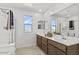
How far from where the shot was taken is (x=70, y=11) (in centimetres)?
203

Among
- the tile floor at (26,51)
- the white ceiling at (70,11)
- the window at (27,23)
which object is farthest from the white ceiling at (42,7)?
the tile floor at (26,51)

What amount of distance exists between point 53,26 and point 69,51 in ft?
1.95

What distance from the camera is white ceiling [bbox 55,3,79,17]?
6.32 feet

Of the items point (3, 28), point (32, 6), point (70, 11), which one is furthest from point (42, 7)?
point (3, 28)

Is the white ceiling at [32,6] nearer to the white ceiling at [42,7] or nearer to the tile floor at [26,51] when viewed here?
the white ceiling at [42,7]

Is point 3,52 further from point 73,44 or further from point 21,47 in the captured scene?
point 73,44

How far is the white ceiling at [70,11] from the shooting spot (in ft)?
6.32

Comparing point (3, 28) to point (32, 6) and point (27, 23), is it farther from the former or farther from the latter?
point (32, 6)

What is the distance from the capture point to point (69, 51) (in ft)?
6.45

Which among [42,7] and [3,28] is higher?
[42,7]

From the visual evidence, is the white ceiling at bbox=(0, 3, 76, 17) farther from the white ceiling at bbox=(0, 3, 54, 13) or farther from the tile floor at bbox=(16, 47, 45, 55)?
the tile floor at bbox=(16, 47, 45, 55)

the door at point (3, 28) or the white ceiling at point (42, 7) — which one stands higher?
the white ceiling at point (42, 7)

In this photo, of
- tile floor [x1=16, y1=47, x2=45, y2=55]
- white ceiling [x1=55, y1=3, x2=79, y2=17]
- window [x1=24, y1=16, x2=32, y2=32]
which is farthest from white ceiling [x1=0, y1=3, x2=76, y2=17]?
tile floor [x1=16, y1=47, x2=45, y2=55]
